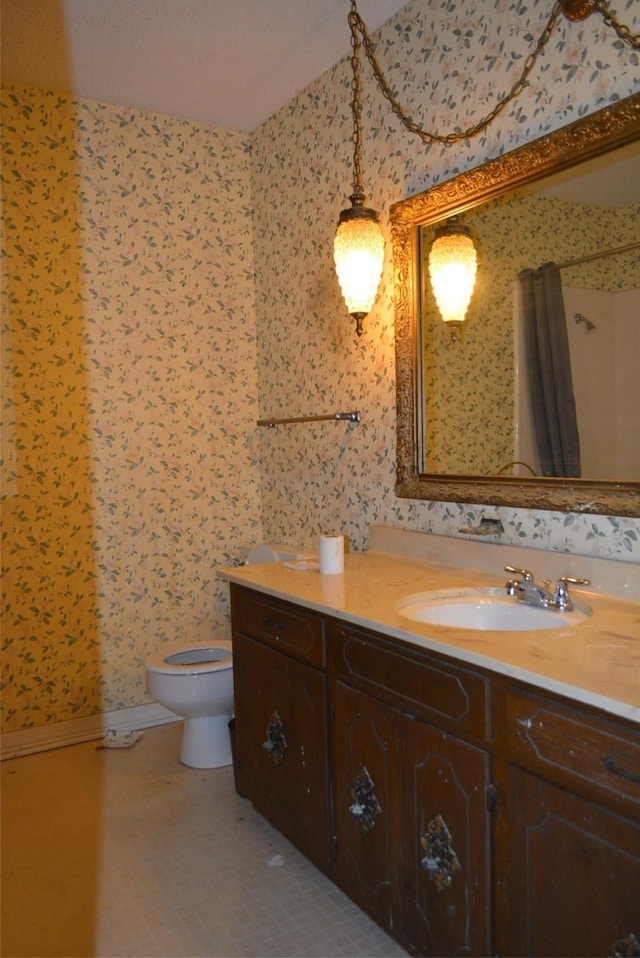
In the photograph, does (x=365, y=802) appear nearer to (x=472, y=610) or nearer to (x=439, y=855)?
(x=439, y=855)

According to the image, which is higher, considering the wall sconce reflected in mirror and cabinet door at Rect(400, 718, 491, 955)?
the wall sconce reflected in mirror

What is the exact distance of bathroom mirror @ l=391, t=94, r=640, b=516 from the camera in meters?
1.67

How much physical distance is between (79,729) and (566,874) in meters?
2.26

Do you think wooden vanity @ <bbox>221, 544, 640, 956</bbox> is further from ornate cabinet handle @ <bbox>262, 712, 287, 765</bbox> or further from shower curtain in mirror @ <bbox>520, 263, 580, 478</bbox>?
shower curtain in mirror @ <bbox>520, 263, 580, 478</bbox>

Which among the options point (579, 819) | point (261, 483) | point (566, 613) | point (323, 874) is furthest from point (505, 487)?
point (261, 483)

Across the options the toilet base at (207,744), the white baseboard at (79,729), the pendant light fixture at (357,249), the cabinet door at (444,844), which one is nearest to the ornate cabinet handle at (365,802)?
the cabinet door at (444,844)

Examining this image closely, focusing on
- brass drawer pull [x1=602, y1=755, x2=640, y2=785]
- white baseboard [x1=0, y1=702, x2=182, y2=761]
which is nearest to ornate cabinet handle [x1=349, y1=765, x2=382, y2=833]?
brass drawer pull [x1=602, y1=755, x2=640, y2=785]

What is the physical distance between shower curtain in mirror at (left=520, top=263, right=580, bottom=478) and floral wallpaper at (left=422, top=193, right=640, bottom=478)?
4cm

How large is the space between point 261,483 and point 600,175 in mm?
2020

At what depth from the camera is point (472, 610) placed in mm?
1749

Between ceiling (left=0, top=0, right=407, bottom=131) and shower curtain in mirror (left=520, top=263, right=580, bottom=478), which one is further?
ceiling (left=0, top=0, right=407, bottom=131)

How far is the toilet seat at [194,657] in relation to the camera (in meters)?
2.57

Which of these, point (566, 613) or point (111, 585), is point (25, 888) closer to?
point (111, 585)

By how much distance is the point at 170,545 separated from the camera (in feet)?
10.2
